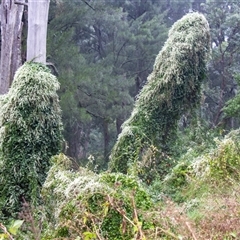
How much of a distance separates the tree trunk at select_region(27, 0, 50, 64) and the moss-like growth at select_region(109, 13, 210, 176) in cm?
192

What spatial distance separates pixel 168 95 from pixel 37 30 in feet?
7.94

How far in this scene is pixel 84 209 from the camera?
2875 mm

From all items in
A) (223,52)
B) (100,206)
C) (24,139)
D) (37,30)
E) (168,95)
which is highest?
(223,52)

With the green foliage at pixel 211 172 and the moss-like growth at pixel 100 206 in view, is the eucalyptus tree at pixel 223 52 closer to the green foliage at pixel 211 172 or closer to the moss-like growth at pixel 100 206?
the green foliage at pixel 211 172

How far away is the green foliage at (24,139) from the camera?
4809mm

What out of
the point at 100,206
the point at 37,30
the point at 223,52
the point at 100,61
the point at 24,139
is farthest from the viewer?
the point at 223,52

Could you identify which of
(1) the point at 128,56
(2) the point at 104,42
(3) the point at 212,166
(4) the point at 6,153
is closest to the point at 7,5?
(4) the point at 6,153

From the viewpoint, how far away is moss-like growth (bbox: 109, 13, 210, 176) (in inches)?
249

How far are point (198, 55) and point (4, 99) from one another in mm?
3426

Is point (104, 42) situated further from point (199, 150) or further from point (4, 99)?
point (4, 99)

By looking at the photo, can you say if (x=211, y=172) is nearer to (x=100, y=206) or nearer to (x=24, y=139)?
(x=100, y=206)

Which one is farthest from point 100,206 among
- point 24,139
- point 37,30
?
point 37,30

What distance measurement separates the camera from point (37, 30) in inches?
218

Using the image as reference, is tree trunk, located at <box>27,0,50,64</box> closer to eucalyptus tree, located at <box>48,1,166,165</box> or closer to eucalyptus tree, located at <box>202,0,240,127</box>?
eucalyptus tree, located at <box>48,1,166,165</box>
